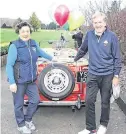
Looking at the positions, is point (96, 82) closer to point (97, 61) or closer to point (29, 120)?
point (97, 61)

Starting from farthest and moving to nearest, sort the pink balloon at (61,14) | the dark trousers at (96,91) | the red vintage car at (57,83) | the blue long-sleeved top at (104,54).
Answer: the pink balloon at (61,14) → the red vintage car at (57,83) → the dark trousers at (96,91) → the blue long-sleeved top at (104,54)

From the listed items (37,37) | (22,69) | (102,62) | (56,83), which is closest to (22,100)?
(22,69)

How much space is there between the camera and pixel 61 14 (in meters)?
9.82

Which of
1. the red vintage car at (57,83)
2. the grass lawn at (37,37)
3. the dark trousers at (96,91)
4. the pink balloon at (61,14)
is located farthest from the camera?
the pink balloon at (61,14)

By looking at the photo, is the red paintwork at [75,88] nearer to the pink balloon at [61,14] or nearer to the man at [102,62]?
the man at [102,62]

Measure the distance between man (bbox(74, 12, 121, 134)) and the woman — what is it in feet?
2.82

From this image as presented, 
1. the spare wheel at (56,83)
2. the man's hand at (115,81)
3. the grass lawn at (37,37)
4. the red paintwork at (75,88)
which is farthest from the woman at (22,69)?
the grass lawn at (37,37)

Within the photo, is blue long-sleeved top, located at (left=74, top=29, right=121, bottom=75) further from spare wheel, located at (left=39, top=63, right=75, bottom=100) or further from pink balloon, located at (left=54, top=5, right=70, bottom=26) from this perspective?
pink balloon, located at (left=54, top=5, right=70, bottom=26)

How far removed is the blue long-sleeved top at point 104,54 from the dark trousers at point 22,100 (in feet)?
3.26

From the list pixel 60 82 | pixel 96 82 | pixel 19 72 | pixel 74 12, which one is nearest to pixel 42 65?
pixel 60 82

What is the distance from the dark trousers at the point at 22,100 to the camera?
5.15 metres

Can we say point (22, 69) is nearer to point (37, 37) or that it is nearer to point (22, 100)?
point (22, 100)

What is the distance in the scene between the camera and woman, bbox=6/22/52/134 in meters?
5.00

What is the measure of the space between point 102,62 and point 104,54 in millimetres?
116
